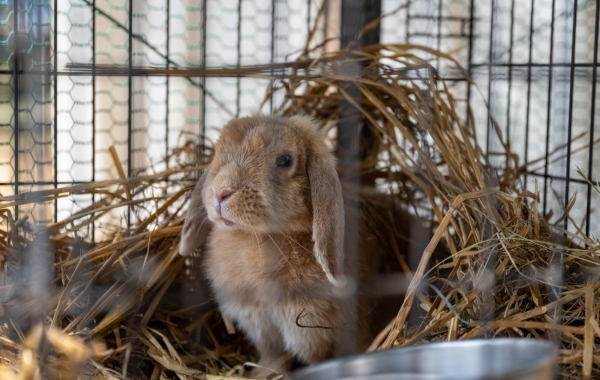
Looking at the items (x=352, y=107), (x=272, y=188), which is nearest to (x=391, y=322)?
(x=272, y=188)

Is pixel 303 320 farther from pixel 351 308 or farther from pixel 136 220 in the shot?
pixel 136 220

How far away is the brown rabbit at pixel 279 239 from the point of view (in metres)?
1.86

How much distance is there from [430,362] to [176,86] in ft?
8.47

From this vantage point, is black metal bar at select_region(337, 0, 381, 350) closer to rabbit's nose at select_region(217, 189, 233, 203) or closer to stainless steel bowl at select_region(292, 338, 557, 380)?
rabbit's nose at select_region(217, 189, 233, 203)

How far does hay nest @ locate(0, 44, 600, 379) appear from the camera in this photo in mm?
1658

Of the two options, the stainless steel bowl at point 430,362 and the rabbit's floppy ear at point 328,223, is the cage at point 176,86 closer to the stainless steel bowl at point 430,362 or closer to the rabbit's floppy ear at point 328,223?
the stainless steel bowl at point 430,362

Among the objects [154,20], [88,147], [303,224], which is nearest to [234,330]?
[303,224]

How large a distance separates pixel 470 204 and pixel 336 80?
28.0 inches

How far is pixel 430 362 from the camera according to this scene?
1.35 metres

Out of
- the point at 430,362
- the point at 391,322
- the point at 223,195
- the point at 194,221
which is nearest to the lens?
the point at 430,362

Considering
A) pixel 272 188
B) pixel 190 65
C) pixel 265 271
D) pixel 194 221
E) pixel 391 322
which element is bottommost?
pixel 391 322

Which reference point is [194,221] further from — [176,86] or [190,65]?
[176,86]

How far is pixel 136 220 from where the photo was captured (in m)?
2.40

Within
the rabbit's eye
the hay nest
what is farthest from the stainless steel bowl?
the rabbit's eye
